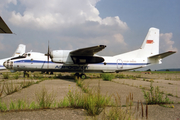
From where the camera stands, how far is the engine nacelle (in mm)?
13750

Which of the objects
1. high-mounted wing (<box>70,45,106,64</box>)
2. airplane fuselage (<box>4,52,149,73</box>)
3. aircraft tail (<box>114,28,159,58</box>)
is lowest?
airplane fuselage (<box>4,52,149,73</box>)

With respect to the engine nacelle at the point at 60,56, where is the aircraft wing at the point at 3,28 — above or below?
above

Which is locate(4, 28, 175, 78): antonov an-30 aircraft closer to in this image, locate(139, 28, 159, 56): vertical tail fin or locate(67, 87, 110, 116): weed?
locate(139, 28, 159, 56): vertical tail fin

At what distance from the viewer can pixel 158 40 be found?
17844 mm

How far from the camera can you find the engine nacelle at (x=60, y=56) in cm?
1375

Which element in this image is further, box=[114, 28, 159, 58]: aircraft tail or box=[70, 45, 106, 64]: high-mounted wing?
box=[114, 28, 159, 58]: aircraft tail

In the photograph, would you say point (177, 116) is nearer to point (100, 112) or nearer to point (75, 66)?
point (100, 112)

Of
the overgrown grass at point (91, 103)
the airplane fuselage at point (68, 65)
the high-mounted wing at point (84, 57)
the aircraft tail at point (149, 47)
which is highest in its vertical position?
the aircraft tail at point (149, 47)

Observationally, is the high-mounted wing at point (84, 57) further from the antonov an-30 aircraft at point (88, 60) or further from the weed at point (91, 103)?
the weed at point (91, 103)

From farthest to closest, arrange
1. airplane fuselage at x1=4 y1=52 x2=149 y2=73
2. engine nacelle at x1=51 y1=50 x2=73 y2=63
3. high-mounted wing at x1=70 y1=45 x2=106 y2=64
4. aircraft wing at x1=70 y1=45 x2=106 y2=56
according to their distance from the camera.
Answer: airplane fuselage at x1=4 y1=52 x2=149 y2=73 < high-mounted wing at x1=70 y1=45 x2=106 y2=64 < engine nacelle at x1=51 y1=50 x2=73 y2=63 < aircraft wing at x1=70 y1=45 x2=106 y2=56

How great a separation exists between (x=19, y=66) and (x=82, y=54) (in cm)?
730

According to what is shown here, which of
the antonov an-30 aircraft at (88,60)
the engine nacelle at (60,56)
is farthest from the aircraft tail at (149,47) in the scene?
the engine nacelle at (60,56)

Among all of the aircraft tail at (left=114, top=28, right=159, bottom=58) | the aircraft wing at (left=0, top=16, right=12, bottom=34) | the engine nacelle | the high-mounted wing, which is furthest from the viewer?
the aircraft tail at (left=114, top=28, right=159, bottom=58)

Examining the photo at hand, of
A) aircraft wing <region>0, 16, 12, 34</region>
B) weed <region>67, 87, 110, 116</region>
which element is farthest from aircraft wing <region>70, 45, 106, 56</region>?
weed <region>67, 87, 110, 116</region>
